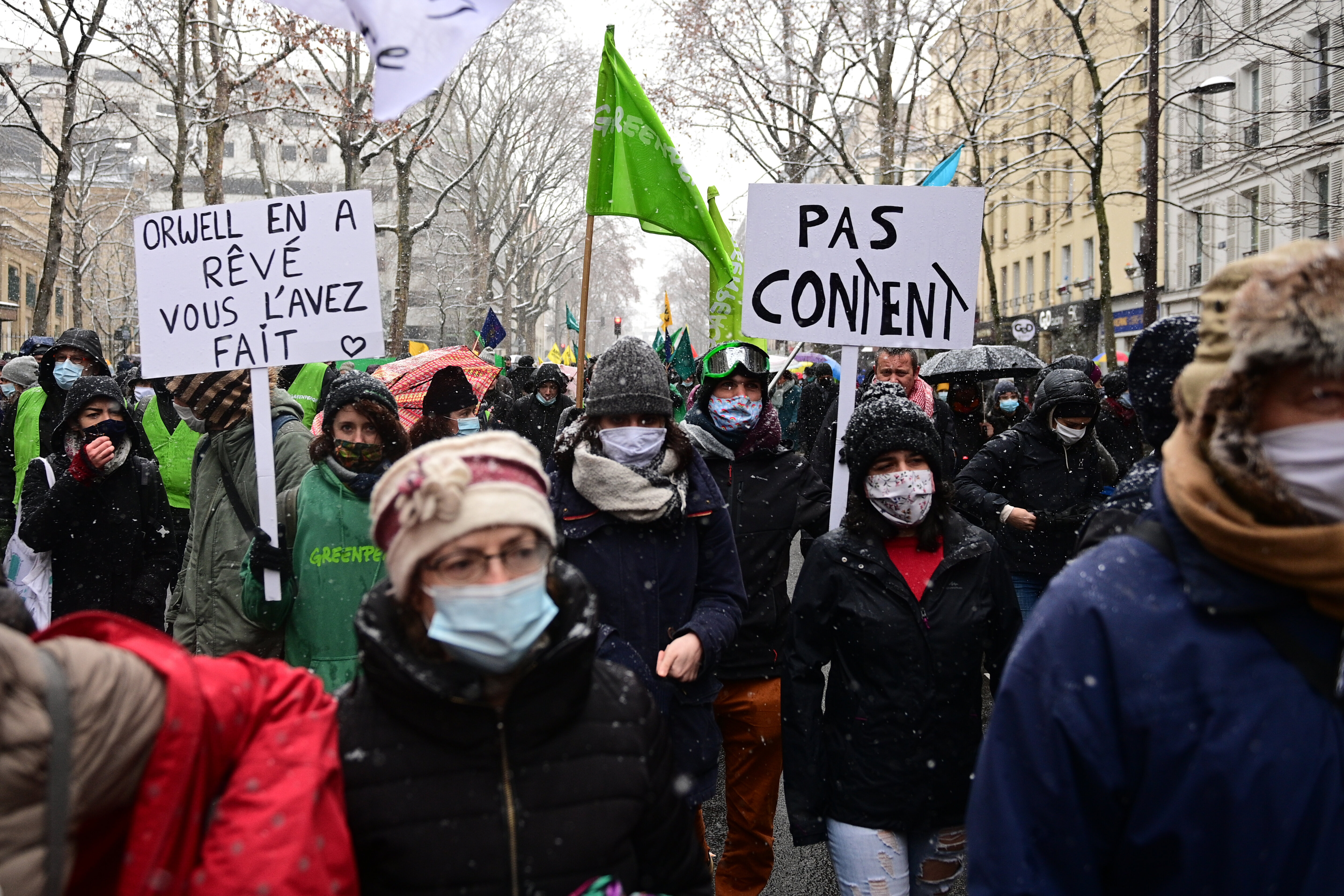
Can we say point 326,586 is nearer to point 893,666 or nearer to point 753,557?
point 753,557

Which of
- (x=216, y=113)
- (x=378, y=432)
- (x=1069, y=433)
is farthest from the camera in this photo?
(x=216, y=113)

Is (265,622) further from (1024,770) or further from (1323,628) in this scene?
(1323,628)

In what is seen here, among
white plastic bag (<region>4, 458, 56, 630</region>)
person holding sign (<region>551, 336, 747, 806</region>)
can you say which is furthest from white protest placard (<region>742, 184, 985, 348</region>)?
white plastic bag (<region>4, 458, 56, 630</region>)

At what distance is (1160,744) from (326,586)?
9.60 ft

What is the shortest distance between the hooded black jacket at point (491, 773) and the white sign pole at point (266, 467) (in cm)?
184

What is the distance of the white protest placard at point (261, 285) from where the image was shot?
4.34 meters

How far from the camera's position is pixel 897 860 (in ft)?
10.4

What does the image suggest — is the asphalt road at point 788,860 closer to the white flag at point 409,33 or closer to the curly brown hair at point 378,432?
the curly brown hair at point 378,432

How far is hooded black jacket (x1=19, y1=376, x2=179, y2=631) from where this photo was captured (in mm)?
4871

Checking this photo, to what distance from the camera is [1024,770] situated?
5.68ft

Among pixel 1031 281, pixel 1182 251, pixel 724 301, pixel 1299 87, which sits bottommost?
pixel 724 301

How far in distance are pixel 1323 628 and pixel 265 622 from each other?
10.8 ft

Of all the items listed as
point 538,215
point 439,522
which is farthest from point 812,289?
point 538,215

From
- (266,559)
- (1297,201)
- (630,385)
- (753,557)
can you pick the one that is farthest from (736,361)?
(1297,201)
